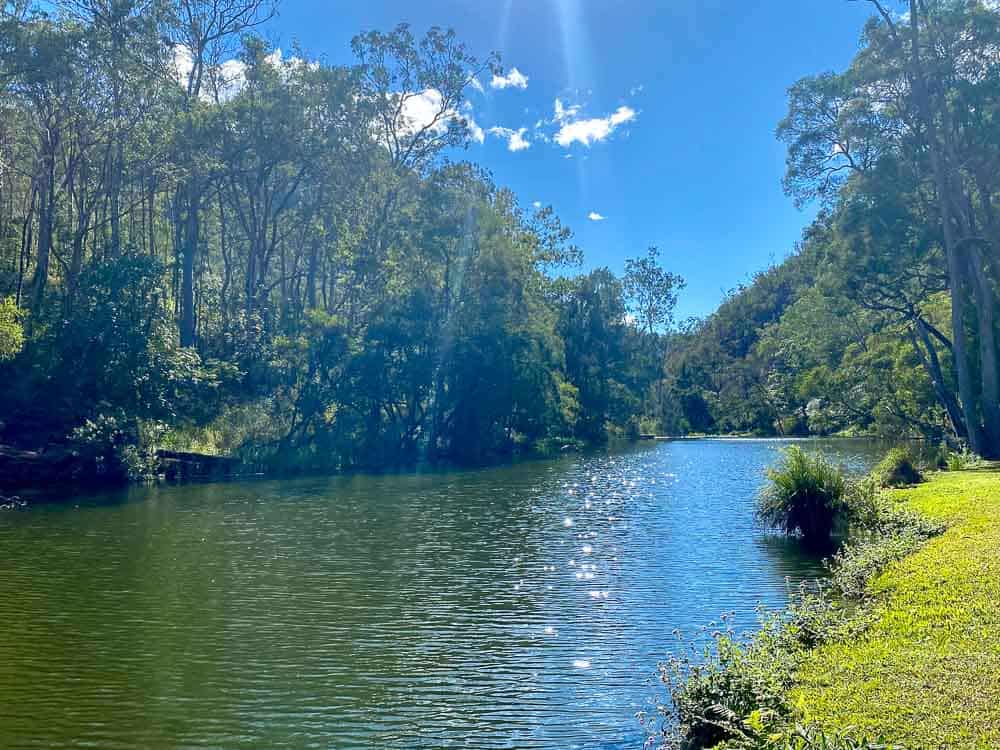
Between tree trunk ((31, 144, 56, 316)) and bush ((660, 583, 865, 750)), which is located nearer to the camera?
bush ((660, 583, 865, 750))

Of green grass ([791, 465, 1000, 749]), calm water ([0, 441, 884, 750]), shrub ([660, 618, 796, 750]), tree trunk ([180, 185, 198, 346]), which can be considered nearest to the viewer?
green grass ([791, 465, 1000, 749])

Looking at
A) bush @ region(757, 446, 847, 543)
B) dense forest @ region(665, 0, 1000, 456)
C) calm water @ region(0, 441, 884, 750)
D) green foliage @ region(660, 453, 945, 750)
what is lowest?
calm water @ region(0, 441, 884, 750)

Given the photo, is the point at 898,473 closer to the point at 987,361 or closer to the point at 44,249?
the point at 987,361

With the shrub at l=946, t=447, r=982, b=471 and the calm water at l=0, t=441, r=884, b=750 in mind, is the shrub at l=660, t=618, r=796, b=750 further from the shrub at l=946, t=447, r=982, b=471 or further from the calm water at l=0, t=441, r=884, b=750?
the shrub at l=946, t=447, r=982, b=471

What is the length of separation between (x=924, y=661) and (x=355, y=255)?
50.7m

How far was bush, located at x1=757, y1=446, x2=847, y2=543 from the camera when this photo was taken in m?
16.9

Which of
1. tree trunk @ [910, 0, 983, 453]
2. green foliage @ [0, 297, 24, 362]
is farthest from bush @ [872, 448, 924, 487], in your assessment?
green foliage @ [0, 297, 24, 362]

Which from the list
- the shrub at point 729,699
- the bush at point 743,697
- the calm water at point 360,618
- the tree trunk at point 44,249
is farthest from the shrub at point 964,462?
the tree trunk at point 44,249

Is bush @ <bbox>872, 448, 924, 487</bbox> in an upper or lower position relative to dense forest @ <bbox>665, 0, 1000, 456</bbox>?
lower

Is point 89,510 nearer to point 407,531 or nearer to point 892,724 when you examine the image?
point 407,531

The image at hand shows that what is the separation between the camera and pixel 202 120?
1795 inches

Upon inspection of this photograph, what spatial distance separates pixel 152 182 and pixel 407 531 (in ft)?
116

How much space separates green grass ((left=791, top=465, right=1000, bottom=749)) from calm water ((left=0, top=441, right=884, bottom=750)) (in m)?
2.01

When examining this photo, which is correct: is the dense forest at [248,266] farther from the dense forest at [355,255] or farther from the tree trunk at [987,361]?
the tree trunk at [987,361]
